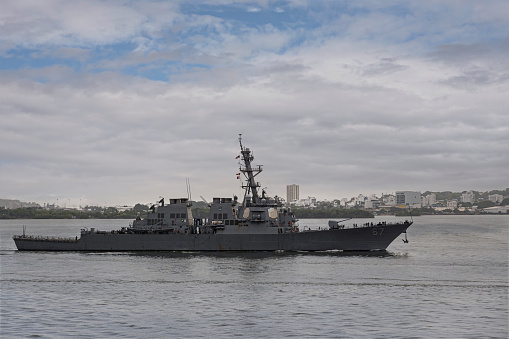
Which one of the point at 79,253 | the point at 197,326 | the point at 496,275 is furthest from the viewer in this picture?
the point at 79,253

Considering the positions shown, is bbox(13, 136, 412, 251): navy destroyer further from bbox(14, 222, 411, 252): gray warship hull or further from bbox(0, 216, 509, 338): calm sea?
bbox(0, 216, 509, 338): calm sea

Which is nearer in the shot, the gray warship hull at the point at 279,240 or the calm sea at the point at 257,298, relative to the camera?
the calm sea at the point at 257,298

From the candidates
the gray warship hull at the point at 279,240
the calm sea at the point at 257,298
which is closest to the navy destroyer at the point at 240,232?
the gray warship hull at the point at 279,240

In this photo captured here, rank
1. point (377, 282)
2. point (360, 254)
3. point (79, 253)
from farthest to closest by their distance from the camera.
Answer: point (79, 253) < point (360, 254) < point (377, 282)

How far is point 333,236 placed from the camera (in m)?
54.5

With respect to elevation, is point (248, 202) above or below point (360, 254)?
above

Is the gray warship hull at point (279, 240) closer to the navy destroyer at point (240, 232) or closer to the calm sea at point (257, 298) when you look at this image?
the navy destroyer at point (240, 232)

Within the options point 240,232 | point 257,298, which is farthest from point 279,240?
point 257,298

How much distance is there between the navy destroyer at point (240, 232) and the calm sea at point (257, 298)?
4.02 meters

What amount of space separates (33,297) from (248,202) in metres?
27.7

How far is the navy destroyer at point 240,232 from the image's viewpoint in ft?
179

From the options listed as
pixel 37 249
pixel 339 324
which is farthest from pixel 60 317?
pixel 37 249

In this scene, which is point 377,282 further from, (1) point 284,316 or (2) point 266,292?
(1) point 284,316

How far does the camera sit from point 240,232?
55.0m
